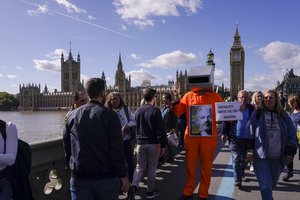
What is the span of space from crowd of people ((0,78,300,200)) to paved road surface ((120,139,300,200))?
266 mm

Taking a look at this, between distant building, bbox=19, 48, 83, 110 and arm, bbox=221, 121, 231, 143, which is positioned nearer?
arm, bbox=221, 121, 231, 143

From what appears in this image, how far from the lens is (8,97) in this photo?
14738cm

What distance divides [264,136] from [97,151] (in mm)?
2622

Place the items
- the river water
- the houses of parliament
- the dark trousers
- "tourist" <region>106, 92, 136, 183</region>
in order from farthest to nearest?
the houses of parliament
the river water
the dark trousers
"tourist" <region>106, 92, 136, 183</region>

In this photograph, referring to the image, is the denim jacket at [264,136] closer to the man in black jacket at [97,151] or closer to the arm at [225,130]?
the arm at [225,130]

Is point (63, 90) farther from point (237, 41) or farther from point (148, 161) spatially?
point (148, 161)

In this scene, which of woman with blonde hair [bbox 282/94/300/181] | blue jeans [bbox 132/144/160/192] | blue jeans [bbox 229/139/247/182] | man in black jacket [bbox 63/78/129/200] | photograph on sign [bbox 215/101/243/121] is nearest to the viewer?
man in black jacket [bbox 63/78/129/200]

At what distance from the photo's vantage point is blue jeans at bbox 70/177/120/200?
11.3ft

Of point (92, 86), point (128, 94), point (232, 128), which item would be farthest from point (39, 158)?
point (128, 94)

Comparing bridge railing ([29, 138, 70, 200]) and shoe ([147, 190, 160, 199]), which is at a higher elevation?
bridge railing ([29, 138, 70, 200])

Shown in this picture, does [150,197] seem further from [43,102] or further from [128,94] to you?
[43,102]

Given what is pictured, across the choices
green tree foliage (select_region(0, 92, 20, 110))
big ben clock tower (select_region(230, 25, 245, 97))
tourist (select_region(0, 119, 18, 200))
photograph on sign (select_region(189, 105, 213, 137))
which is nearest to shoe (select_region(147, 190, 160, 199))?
photograph on sign (select_region(189, 105, 213, 137))

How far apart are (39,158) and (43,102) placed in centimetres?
16002

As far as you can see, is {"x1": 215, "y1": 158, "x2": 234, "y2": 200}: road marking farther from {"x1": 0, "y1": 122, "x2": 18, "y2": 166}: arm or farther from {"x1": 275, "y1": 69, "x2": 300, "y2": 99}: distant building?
{"x1": 275, "y1": 69, "x2": 300, "y2": 99}: distant building
